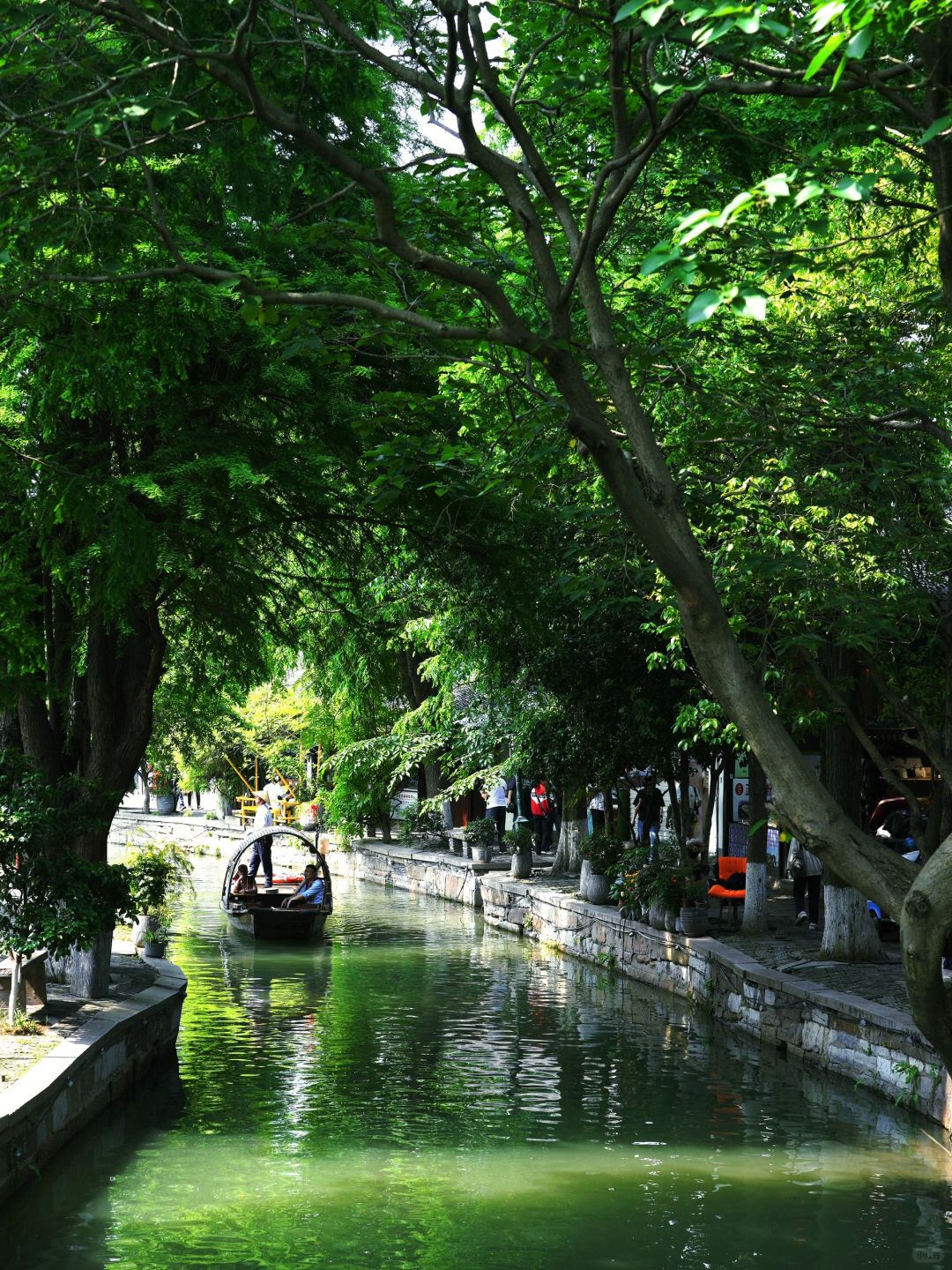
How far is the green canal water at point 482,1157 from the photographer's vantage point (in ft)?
29.2

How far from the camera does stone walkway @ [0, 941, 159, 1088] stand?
1017 cm

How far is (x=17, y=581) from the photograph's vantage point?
38.1 ft

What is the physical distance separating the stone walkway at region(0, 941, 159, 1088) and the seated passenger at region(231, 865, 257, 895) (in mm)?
8929

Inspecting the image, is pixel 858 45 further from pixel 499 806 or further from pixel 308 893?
pixel 499 806

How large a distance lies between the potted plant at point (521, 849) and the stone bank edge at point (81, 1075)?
11.4m

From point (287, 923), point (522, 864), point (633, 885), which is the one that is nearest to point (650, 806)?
point (633, 885)

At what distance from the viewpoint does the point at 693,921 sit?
17688 mm

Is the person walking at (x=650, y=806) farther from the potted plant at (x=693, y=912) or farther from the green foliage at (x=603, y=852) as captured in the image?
the potted plant at (x=693, y=912)

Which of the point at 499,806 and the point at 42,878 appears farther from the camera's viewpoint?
the point at 499,806

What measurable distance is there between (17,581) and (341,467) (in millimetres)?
3023

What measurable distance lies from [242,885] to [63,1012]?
1392 cm

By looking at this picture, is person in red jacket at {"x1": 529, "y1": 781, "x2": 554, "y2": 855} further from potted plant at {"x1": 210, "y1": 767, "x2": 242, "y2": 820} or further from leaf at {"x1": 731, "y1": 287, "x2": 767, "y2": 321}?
leaf at {"x1": 731, "y1": 287, "x2": 767, "y2": 321}

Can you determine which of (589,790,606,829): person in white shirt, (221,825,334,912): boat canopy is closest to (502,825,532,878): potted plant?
(589,790,606,829): person in white shirt

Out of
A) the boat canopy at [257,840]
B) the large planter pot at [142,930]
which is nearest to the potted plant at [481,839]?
the boat canopy at [257,840]
